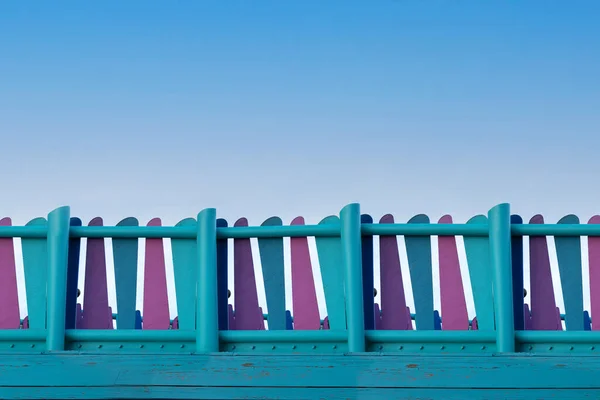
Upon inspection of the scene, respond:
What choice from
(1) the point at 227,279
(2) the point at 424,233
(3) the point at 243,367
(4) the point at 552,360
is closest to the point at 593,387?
(4) the point at 552,360

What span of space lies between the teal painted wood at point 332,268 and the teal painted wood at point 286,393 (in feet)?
4.81

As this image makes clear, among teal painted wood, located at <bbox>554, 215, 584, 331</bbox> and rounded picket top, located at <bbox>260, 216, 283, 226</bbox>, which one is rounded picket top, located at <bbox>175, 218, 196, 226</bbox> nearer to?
rounded picket top, located at <bbox>260, 216, 283, 226</bbox>

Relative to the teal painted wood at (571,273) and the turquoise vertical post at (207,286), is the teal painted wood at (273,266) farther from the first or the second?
the teal painted wood at (571,273)

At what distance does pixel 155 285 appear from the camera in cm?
385

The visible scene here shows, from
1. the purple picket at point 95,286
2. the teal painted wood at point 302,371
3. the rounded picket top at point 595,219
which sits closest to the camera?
the teal painted wood at point 302,371

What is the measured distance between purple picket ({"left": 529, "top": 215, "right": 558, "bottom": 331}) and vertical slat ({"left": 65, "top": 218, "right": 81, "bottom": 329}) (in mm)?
2386

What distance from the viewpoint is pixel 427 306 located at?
378cm

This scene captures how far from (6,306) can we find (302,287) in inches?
62.5

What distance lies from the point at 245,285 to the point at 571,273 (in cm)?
174

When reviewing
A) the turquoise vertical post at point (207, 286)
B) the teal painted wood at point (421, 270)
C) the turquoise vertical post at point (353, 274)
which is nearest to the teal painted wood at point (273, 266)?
the turquoise vertical post at point (207, 286)

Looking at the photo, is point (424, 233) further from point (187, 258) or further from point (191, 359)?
point (191, 359)

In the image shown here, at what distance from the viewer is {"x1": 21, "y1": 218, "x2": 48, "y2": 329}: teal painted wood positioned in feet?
12.3

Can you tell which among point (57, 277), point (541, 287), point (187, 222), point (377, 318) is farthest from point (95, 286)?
point (541, 287)

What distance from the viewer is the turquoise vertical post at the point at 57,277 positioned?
3.54 m
